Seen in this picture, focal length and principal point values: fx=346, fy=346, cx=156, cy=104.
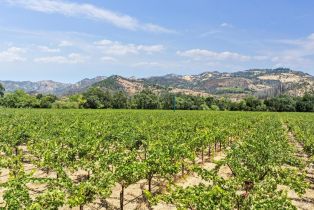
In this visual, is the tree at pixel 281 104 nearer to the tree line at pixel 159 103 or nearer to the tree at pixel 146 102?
the tree line at pixel 159 103

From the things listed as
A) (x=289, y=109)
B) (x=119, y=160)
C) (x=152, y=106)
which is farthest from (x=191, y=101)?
(x=119, y=160)

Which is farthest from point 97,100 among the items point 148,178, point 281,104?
point 148,178

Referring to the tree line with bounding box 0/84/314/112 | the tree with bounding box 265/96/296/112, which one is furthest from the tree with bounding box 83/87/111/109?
the tree with bounding box 265/96/296/112

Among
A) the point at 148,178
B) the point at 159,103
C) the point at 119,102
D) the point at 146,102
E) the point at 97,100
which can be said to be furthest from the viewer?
the point at 159,103

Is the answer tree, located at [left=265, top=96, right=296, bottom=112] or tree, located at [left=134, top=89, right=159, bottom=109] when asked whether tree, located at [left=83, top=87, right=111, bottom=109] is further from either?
tree, located at [left=265, top=96, right=296, bottom=112]

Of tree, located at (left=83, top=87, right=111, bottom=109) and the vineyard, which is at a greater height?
the vineyard

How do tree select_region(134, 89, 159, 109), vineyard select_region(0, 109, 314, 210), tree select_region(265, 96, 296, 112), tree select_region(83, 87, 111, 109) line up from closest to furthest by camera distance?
1. vineyard select_region(0, 109, 314, 210)
2. tree select_region(83, 87, 111, 109)
3. tree select_region(265, 96, 296, 112)
4. tree select_region(134, 89, 159, 109)

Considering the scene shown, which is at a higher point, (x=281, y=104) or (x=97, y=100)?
(x=97, y=100)

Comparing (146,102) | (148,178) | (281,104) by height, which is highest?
(148,178)

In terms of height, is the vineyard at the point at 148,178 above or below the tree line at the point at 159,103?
above

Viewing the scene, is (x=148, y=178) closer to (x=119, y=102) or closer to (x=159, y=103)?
(x=119, y=102)

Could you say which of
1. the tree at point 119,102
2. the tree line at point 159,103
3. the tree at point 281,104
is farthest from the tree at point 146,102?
the tree at point 281,104

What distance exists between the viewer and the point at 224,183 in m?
10.6

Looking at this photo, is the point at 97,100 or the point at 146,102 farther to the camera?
the point at 146,102
